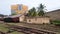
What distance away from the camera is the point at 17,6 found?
91.1 metres

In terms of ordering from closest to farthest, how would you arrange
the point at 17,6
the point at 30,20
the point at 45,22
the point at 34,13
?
the point at 45,22
the point at 30,20
the point at 34,13
the point at 17,6

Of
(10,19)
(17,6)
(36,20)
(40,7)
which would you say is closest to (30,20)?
(36,20)

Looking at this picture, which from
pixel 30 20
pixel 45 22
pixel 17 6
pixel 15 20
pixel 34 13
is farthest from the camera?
pixel 17 6

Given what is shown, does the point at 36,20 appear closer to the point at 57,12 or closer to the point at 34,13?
the point at 57,12

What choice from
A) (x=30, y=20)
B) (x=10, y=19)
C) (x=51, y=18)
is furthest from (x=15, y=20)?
(x=51, y=18)

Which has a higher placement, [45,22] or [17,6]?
[17,6]

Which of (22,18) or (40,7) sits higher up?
(40,7)

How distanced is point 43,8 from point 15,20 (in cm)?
1234

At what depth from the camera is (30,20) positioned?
1629 inches

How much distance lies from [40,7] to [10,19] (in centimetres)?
1246

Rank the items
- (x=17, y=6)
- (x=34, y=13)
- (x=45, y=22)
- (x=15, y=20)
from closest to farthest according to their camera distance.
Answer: (x=45, y=22) < (x=15, y=20) < (x=34, y=13) < (x=17, y=6)

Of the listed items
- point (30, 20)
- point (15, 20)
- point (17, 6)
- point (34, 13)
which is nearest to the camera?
point (30, 20)

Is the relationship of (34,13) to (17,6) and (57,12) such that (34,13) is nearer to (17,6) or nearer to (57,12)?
(57,12)

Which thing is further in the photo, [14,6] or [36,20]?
[14,6]
